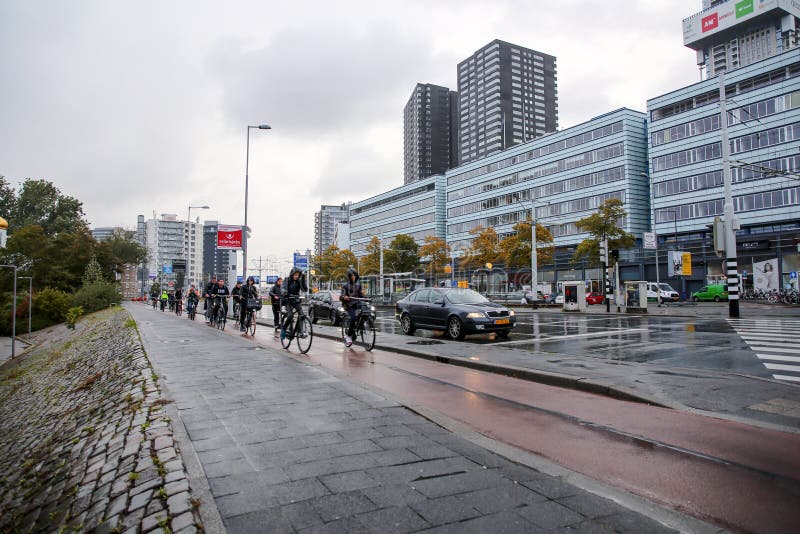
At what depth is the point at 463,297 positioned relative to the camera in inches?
553

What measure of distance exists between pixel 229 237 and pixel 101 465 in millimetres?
26174

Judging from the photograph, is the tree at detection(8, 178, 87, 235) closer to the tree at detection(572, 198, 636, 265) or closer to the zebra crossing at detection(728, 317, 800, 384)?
the tree at detection(572, 198, 636, 265)

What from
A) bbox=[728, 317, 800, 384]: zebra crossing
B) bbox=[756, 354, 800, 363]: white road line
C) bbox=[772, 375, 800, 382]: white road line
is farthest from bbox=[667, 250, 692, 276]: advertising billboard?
bbox=[772, 375, 800, 382]: white road line

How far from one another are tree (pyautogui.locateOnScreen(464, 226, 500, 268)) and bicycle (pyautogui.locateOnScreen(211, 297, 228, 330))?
40808 mm

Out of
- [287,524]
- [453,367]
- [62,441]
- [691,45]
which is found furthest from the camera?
[691,45]

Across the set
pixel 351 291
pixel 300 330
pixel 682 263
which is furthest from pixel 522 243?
pixel 300 330

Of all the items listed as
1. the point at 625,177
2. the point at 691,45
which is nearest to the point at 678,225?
the point at 625,177

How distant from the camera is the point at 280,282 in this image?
1408 cm

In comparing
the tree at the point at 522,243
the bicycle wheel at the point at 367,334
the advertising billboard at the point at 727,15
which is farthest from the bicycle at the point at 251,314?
the advertising billboard at the point at 727,15

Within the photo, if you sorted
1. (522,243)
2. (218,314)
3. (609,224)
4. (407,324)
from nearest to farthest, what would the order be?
(407,324) < (218,314) < (609,224) < (522,243)

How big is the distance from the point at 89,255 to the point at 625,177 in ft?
201

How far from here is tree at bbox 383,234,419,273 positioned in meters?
76.4

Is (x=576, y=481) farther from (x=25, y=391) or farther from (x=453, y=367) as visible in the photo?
(x=25, y=391)

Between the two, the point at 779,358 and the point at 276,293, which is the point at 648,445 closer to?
the point at 779,358
